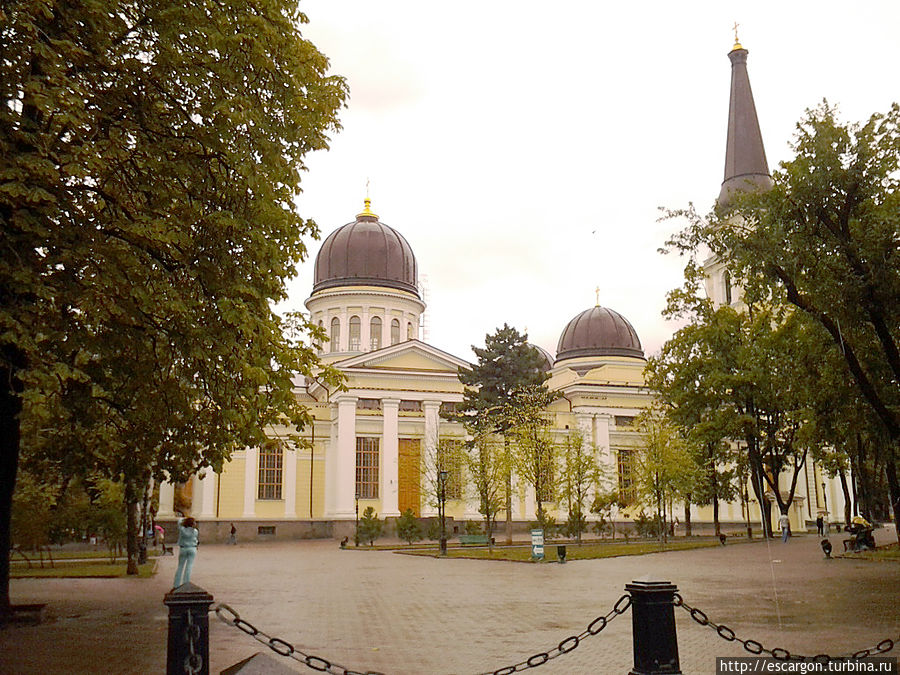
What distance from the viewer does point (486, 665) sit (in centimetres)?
941

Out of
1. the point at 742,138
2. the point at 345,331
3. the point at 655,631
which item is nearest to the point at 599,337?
the point at 742,138

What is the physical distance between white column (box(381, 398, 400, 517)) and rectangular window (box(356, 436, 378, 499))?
35.2 inches

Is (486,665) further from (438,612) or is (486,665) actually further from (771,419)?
(771,419)

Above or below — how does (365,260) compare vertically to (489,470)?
above

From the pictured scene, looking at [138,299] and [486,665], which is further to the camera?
[138,299]

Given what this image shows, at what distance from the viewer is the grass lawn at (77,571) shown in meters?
23.9

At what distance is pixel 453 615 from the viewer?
46.2 feet

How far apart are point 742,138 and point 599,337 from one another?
63.8 feet

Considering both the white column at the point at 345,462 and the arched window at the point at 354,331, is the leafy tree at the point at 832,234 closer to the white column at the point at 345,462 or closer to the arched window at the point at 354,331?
the white column at the point at 345,462

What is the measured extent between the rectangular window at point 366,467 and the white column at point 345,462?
1259 mm

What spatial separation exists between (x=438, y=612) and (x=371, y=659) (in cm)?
474

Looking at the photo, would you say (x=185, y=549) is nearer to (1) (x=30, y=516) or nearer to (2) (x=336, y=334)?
(1) (x=30, y=516)

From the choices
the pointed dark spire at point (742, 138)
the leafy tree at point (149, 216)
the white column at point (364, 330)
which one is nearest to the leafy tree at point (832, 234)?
the leafy tree at point (149, 216)

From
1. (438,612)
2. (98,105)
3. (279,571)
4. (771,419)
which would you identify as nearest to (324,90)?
(98,105)
